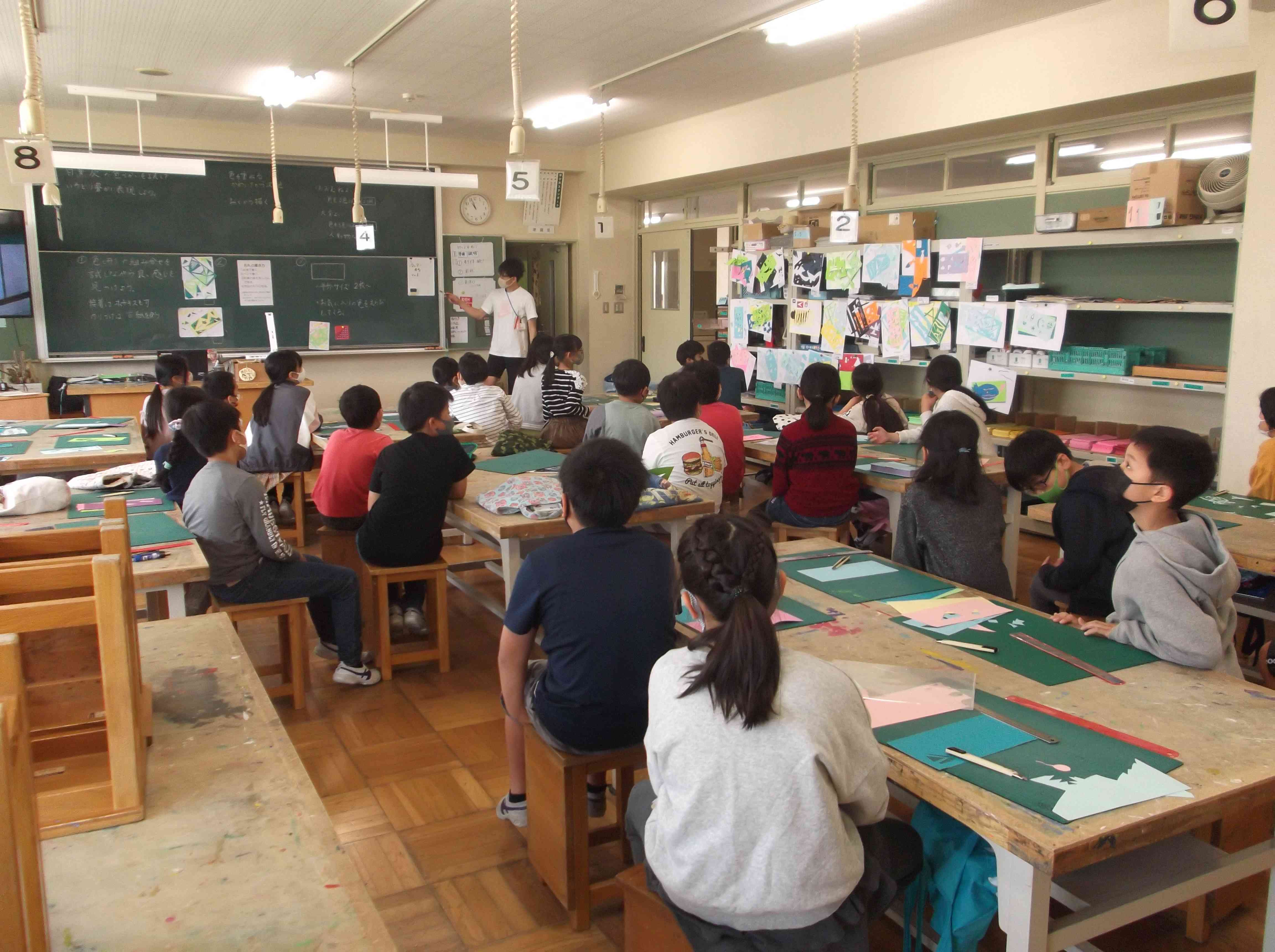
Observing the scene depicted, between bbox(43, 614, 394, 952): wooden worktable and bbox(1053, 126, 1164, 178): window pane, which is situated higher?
bbox(1053, 126, 1164, 178): window pane

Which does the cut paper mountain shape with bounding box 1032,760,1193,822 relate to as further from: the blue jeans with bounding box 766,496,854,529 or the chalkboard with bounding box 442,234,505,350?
the chalkboard with bounding box 442,234,505,350

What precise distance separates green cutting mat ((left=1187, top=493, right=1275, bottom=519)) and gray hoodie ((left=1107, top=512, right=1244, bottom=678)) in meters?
1.39

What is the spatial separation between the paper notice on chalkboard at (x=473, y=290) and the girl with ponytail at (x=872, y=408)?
4571 millimetres

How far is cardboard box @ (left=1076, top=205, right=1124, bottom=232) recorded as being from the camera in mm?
4602

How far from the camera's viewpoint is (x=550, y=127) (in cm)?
775

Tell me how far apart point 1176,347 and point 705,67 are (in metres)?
3.12

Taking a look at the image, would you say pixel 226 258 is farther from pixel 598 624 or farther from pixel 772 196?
pixel 598 624

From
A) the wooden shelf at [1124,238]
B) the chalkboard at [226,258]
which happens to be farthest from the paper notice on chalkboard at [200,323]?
the wooden shelf at [1124,238]

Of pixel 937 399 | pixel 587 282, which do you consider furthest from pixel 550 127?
pixel 937 399

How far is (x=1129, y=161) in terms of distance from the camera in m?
5.06

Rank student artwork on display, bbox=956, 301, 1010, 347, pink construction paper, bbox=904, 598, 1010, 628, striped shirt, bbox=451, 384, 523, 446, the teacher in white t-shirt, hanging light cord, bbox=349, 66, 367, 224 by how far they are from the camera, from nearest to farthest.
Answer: pink construction paper, bbox=904, 598, 1010, 628 < striped shirt, bbox=451, 384, 523, 446 < student artwork on display, bbox=956, 301, 1010, 347 < hanging light cord, bbox=349, 66, 367, 224 < the teacher in white t-shirt

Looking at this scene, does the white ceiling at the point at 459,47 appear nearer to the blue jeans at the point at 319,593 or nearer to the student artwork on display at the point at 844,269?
the student artwork on display at the point at 844,269

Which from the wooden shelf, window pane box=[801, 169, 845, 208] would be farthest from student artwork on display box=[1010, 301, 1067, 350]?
window pane box=[801, 169, 845, 208]

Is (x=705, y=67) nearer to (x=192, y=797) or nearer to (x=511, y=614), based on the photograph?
(x=511, y=614)
